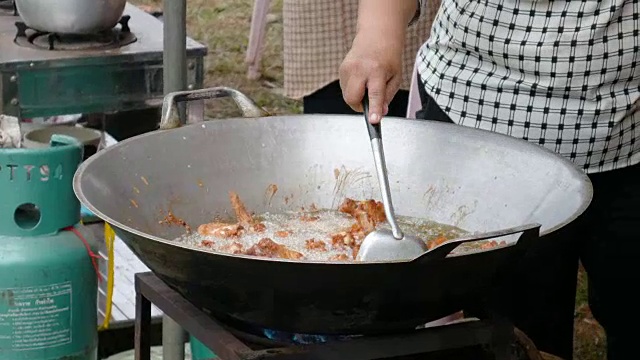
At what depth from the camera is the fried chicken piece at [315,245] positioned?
1.59 metres

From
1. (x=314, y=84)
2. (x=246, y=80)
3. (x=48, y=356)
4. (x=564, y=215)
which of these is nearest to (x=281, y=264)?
(x=564, y=215)

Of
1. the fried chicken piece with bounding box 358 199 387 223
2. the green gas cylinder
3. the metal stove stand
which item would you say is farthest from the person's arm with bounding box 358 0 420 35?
the green gas cylinder

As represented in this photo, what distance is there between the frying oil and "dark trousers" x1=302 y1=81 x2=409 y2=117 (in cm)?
110

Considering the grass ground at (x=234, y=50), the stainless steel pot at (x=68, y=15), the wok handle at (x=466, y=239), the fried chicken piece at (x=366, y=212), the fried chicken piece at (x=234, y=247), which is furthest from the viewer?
the grass ground at (x=234, y=50)

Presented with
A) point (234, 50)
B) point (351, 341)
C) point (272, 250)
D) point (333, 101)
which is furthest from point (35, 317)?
point (234, 50)

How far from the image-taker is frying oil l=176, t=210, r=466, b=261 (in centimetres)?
160

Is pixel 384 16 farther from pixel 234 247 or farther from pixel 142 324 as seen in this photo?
pixel 142 324

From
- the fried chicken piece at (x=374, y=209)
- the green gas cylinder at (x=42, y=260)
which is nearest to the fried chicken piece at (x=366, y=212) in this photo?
the fried chicken piece at (x=374, y=209)

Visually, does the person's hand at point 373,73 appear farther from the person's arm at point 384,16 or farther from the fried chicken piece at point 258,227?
the fried chicken piece at point 258,227

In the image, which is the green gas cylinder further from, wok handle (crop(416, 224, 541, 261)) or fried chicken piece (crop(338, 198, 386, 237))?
wok handle (crop(416, 224, 541, 261))

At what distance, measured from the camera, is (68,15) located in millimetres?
2842

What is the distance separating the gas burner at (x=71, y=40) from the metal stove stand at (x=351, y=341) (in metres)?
1.35

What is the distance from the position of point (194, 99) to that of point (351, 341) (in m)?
0.55

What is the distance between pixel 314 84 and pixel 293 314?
1.56m
